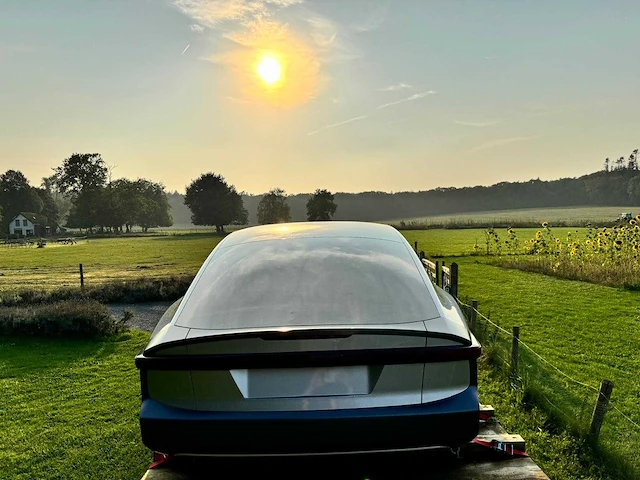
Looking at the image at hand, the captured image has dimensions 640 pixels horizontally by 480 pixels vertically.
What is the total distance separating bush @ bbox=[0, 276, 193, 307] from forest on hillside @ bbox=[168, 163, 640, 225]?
192 feet

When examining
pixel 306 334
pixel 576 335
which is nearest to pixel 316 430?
pixel 306 334

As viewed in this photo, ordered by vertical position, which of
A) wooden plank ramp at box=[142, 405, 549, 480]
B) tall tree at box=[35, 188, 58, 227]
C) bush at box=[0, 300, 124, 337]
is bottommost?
bush at box=[0, 300, 124, 337]

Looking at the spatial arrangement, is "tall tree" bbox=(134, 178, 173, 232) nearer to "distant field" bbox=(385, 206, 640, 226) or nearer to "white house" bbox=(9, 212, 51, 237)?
"white house" bbox=(9, 212, 51, 237)

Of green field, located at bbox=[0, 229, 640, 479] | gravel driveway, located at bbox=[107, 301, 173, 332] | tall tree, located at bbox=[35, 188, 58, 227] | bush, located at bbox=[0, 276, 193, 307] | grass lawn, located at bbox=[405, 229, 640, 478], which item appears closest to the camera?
green field, located at bbox=[0, 229, 640, 479]

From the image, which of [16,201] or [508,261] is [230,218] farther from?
[508,261]

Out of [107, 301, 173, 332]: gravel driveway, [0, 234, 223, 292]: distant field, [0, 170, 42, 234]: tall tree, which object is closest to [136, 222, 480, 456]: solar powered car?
[107, 301, 173, 332]: gravel driveway

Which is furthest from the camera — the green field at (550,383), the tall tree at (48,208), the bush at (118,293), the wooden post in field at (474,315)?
the tall tree at (48,208)

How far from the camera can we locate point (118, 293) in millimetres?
16906

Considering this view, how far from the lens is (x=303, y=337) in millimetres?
2059

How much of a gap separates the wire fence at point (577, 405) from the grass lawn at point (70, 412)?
4206mm

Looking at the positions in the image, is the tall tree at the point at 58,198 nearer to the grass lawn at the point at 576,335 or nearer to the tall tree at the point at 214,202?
the tall tree at the point at 214,202

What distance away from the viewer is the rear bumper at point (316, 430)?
204cm

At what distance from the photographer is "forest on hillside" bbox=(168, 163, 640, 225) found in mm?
80012

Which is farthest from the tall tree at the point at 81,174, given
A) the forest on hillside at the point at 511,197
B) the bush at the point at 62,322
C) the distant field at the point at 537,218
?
the bush at the point at 62,322
